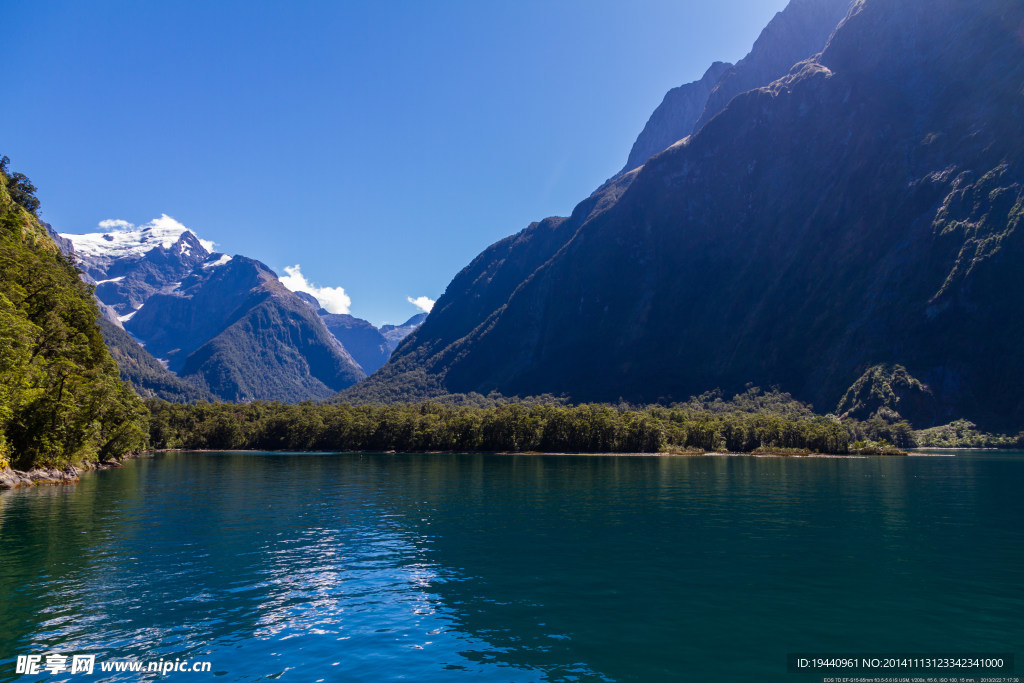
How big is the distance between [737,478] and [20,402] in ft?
324

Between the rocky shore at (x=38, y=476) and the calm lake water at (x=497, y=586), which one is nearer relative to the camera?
the calm lake water at (x=497, y=586)

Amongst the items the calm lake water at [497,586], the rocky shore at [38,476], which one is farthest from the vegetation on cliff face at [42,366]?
the calm lake water at [497,586]

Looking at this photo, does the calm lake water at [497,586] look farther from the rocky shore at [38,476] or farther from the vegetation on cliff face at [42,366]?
the vegetation on cliff face at [42,366]

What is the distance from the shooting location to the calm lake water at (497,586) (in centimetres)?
1970

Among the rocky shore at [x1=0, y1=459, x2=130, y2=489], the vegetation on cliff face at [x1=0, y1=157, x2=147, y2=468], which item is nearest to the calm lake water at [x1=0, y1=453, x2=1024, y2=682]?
the rocky shore at [x1=0, y1=459, x2=130, y2=489]

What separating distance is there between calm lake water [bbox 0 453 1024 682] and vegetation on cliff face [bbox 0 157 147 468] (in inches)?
424

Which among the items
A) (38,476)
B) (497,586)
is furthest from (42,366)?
(497,586)

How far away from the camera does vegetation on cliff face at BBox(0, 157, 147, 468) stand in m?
54.5

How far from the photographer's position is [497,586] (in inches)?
1133

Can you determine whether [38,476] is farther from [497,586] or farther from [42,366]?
[497,586]

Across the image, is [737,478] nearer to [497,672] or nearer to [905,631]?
[905,631]

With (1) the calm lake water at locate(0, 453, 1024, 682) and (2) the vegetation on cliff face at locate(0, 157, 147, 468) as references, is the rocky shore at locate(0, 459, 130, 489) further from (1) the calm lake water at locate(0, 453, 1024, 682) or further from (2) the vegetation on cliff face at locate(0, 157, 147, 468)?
(1) the calm lake water at locate(0, 453, 1024, 682)

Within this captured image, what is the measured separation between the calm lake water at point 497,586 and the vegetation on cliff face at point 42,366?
10779mm

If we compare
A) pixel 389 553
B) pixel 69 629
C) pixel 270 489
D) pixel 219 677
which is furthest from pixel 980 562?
pixel 270 489
